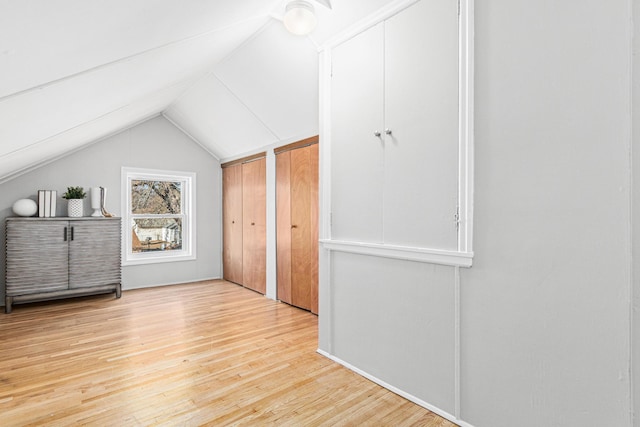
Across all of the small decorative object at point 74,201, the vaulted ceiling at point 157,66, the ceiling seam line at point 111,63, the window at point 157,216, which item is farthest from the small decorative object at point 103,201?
the ceiling seam line at point 111,63

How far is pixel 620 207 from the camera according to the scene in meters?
1.25

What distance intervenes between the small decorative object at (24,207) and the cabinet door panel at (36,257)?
23 cm

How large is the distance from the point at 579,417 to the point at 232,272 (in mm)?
4673

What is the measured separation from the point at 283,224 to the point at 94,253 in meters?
2.37

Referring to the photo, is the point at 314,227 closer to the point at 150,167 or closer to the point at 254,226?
the point at 254,226

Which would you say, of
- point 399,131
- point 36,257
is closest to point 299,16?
point 399,131

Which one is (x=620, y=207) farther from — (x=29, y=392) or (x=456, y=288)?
(x=29, y=392)

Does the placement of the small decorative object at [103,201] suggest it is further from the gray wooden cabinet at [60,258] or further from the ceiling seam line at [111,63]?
the ceiling seam line at [111,63]

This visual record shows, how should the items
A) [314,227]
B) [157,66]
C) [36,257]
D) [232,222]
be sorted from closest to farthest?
1. [157,66]
2. [314,227]
3. [36,257]
4. [232,222]

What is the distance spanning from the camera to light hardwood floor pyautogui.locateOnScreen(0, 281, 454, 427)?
1.81m

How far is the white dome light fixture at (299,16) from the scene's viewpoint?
2215 mm

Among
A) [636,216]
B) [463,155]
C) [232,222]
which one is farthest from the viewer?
[232,222]

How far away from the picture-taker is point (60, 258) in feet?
12.9

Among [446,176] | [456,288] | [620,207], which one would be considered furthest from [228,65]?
[620,207]
